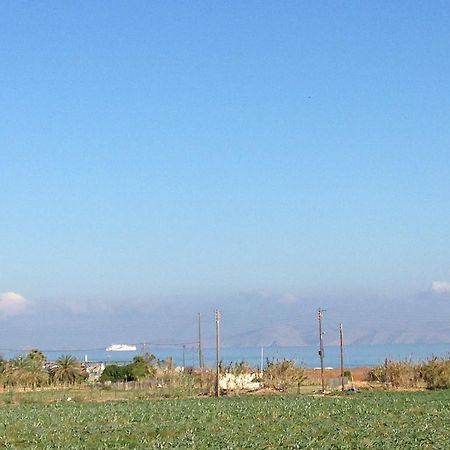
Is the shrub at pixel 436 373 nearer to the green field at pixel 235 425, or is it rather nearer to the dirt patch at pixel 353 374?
the dirt patch at pixel 353 374

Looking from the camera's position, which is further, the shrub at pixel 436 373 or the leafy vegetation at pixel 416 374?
the leafy vegetation at pixel 416 374

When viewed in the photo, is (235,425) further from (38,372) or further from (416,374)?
(38,372)

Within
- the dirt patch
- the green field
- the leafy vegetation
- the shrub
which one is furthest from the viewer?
the dirt patch

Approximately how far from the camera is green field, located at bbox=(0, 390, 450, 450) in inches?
962

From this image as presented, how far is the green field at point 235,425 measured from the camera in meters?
24.4

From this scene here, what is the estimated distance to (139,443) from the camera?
80.5ft

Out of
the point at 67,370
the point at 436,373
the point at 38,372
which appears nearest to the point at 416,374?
the point at 436,373

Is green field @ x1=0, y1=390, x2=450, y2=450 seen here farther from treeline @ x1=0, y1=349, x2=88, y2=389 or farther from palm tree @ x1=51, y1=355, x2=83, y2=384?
palm tree @ x1=51, y1=355, x2=83, y2=384

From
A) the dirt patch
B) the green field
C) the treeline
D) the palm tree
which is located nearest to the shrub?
the dirt patch

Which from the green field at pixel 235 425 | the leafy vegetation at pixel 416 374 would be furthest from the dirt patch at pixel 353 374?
the green field at pixel 235 425

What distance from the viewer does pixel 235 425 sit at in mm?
28500

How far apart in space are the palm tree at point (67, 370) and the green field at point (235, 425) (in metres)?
22.6

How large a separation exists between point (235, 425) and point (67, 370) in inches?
1366

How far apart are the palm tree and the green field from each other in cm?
2258
